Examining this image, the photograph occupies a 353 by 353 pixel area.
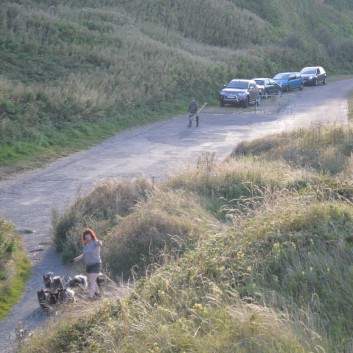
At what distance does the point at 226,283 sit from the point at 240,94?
31.8 metres

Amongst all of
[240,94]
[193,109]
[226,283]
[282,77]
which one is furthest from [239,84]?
[226,283]

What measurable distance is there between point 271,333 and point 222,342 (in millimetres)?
453

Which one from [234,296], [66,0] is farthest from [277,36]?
[234,296]

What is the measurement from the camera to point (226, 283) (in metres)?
8.17

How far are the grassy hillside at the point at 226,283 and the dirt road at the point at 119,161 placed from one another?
1.28 meters

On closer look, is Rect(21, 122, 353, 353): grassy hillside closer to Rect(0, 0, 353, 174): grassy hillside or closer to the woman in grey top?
the woman in grey top

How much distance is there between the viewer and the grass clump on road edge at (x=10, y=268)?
11709 mm

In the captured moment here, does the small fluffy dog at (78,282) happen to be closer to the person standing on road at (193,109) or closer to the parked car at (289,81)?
the person standing on road at (193,109)

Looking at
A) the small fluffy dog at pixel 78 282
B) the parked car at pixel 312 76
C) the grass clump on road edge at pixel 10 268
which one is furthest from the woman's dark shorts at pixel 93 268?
the parked car at pixel 312 76

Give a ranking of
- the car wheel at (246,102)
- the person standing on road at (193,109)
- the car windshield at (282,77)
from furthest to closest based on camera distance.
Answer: the car windshield at (282,77), the car wheel at (246,102), the person standing on road at (193,109)

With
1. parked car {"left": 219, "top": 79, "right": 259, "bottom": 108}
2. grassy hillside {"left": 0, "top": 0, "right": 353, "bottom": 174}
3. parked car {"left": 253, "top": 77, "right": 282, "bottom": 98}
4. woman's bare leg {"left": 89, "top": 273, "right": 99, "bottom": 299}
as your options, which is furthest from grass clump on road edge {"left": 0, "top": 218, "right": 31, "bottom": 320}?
parked car {"left": 253, "top": 77, "right": 282, "bottom": 98}

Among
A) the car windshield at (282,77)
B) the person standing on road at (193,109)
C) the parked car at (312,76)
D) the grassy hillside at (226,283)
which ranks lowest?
the parked car at (312,76)

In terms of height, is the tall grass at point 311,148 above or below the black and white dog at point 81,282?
above

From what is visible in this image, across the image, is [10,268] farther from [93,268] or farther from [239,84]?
[239,84]
